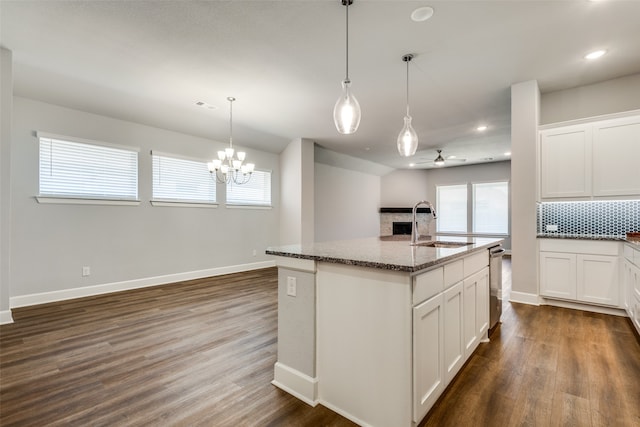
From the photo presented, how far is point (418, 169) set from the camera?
10461 millimetres

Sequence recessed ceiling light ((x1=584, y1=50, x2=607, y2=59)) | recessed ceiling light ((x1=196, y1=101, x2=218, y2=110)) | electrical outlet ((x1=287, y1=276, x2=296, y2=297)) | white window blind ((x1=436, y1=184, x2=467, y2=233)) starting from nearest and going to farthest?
1. electrical outlet ((x1=287, y1=276, x2=296, y2=297))
2. recessed ceiling light ((x1=584, y1=50, x2=607, y2=59))
3. recessed ceiling light ((x1=196, y1=101, x2=218, y2=110))
4. white window blind ((x1=436, y1=184, x2=467, y2=233))

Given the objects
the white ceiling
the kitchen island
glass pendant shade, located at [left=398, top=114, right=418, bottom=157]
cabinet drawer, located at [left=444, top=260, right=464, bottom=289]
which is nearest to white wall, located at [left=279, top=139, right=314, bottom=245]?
the white ceiling

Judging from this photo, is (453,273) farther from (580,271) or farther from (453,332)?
(580,271)

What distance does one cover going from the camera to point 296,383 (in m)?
1.99

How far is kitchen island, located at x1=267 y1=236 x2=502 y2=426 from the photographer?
5.08 feet

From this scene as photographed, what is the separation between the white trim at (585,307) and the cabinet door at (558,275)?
139mm

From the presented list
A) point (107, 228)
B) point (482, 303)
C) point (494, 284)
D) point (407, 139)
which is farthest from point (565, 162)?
point (107, 228)

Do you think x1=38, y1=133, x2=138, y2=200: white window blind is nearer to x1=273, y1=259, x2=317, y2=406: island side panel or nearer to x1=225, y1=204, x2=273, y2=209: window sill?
x1=225, y1=204, x2=273, y2=209: window sill

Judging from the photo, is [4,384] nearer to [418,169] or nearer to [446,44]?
[446,44]

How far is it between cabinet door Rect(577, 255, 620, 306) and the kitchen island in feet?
8.17

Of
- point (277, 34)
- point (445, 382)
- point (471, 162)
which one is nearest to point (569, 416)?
point (445, 382)

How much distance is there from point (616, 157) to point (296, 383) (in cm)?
436

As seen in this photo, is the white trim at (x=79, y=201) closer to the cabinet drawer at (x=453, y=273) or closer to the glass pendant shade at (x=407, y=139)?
the glass pendant shade at (x=407, y=139)

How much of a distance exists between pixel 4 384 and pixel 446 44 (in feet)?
15.0
